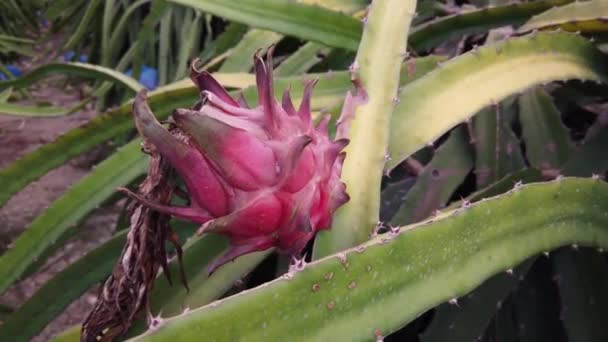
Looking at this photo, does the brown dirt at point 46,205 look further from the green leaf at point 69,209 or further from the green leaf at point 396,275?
the green leaf at point 396,275

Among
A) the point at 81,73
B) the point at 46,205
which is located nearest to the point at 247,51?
the point at 81,73

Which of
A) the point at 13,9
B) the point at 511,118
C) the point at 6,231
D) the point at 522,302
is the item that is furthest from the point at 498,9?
the point at 13,9

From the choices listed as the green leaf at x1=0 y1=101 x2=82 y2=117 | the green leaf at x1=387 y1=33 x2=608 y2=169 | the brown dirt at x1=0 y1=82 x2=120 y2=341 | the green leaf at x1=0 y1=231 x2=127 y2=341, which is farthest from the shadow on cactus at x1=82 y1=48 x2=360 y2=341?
the brown dirt at x1=0 y1=82 x2=120 y2=341

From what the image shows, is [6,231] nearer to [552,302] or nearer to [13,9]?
[13,9]

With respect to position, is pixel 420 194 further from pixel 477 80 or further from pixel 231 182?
pixel 231 182

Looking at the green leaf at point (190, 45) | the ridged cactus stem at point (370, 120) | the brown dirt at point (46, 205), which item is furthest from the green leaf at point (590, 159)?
the green leaf at point (190, 45)

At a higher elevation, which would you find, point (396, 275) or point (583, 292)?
point (583, 292)
